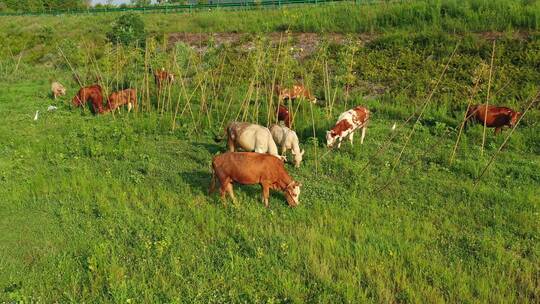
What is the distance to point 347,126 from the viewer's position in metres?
11.3

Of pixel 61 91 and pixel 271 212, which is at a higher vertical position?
pixel 61 91

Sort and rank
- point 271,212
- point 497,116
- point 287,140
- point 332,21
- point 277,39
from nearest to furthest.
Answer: point 271,212
point 287,140
point 497,116
point 277,39
point 332,21

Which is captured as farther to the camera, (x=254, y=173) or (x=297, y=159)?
(x=297, y=159)

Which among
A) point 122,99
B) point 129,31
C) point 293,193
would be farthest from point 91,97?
point 293,193

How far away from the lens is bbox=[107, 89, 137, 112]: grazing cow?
14586mm

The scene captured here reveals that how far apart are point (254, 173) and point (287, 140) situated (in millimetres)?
2543

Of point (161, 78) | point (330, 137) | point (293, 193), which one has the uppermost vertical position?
point (161, 78)

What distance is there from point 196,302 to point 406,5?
20917mm

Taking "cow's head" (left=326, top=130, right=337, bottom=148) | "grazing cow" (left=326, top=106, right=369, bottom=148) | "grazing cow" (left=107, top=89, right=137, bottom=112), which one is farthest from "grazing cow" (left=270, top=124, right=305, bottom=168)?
"grazing cow" (left=107, top=89, right=137, bottom=112)

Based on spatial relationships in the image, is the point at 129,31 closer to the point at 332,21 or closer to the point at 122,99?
the point at 122,99

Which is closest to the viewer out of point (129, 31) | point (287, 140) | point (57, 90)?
point (287, 140)

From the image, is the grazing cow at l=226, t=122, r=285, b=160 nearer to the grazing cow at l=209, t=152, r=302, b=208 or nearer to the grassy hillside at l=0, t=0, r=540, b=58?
the grazing cow at l=209, t=152, r=302, b=208

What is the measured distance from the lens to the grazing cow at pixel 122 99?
1459 cm

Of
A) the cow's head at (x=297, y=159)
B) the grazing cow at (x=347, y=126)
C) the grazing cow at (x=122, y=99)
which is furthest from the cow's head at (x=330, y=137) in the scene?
the grazing cow at (x=122, y=99)
